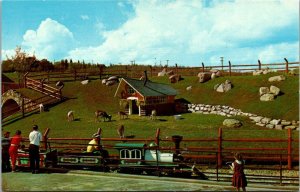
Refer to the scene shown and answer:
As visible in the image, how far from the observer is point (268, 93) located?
34.1 m

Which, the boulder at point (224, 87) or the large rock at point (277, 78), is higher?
the large rock at point (277, 78)

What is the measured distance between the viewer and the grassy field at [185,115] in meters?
28.5

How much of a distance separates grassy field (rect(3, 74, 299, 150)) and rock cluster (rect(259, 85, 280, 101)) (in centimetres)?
44

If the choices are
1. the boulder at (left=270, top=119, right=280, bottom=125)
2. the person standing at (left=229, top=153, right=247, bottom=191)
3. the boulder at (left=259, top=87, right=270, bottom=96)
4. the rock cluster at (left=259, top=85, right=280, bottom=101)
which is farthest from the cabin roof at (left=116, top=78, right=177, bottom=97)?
the person standing at (left=229, top=153, right=247, bottom=191)

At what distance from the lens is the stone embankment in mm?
28833

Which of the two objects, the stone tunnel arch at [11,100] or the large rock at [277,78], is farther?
the stone tunnel arch at [11,100]

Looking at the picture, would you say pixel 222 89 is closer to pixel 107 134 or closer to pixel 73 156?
pixel 107 134

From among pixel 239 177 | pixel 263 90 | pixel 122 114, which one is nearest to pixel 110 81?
pixel 122 114

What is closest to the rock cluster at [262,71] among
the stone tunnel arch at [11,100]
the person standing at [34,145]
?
the stone tunnel arch at [11,100]

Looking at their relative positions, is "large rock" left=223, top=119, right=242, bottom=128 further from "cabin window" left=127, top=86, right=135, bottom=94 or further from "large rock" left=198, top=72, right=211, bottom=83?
"large rock" left=198, top=72, right=211, bottom=83

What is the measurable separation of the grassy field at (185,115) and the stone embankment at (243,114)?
0.46m

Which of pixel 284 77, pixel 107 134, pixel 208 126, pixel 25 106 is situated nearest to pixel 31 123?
pixel 25 106

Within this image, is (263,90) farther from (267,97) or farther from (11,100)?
(11,100)

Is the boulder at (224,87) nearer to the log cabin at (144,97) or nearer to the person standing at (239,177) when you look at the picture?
the log cabin at (144,97)
